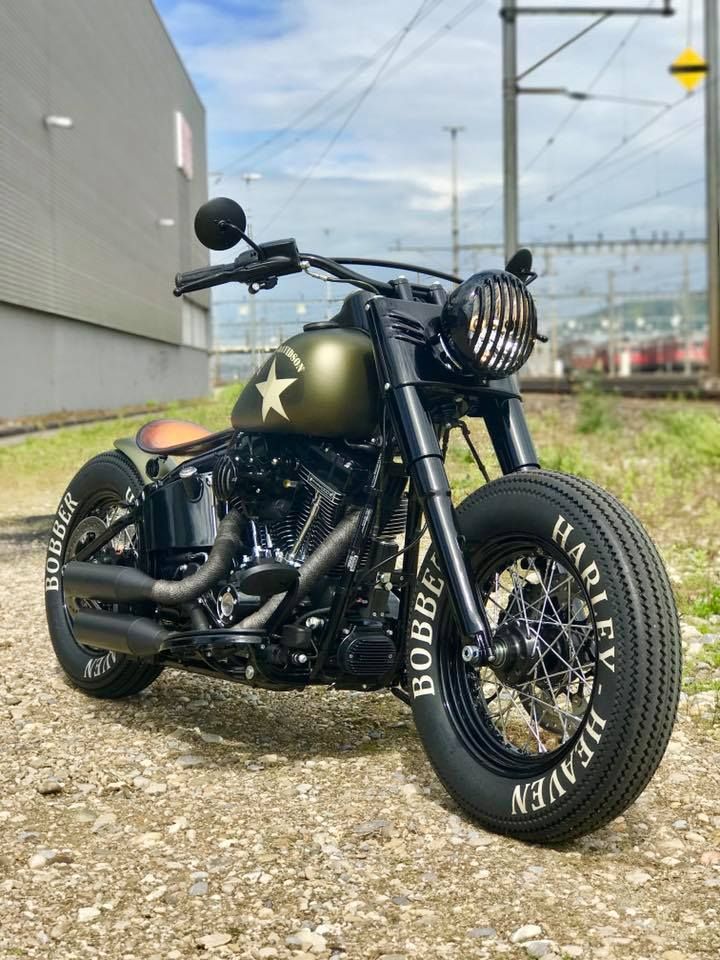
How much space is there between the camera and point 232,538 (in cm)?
395

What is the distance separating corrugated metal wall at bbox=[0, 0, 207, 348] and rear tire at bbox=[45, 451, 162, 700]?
75.3ft

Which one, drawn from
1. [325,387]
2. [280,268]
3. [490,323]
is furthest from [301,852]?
[280,268]

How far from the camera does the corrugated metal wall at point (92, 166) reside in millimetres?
28312

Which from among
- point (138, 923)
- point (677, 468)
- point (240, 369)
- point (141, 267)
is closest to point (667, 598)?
point (138, 923)

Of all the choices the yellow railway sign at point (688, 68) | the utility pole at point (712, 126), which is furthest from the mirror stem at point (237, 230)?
the utility pole at point (712, 126)

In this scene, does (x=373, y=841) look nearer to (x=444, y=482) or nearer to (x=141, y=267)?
(x=444, y=482)

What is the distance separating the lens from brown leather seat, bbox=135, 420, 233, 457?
445cm

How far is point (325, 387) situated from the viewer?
361 centimetres

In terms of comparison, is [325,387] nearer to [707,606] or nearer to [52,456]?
[707,606]

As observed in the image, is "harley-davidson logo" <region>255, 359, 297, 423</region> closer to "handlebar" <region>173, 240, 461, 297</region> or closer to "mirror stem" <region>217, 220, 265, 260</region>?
"handlebar" <region>173, 240, 461, 297</region>

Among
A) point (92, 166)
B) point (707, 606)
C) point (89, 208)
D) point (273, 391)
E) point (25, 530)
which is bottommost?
point (707, 606)

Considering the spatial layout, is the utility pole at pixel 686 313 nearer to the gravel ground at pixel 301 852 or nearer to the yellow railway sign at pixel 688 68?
the yellow railway sign at pixel 688 68

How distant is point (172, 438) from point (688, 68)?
589 inches

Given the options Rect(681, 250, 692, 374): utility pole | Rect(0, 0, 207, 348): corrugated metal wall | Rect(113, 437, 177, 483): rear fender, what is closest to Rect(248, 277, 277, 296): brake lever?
Rect(113, 437, 177, 483): rear fender
